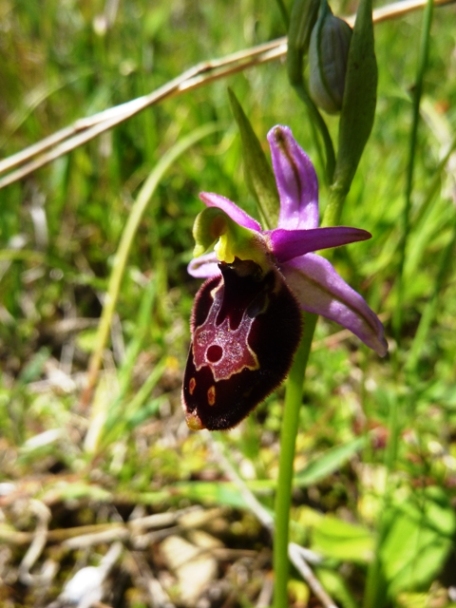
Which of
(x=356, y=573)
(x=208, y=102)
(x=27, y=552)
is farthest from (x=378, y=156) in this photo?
(x=27, y=552)

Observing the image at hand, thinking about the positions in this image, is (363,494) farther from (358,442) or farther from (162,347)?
(162,347)

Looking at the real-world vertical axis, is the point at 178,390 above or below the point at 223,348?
below

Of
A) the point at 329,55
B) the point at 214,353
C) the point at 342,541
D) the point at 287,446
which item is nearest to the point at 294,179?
the point at 329,55

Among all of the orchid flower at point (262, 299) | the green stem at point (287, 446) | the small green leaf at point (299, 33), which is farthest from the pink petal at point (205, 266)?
the small green leaf at point (299, 33)

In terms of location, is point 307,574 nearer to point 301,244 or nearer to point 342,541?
point 342,541

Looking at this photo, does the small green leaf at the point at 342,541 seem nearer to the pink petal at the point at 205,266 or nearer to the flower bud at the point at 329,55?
the pink petal at the point at 205,266

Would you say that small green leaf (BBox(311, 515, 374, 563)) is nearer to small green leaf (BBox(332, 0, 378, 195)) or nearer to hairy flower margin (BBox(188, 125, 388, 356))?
hairy flower margin (BBox(188, 125, 388, 356))
